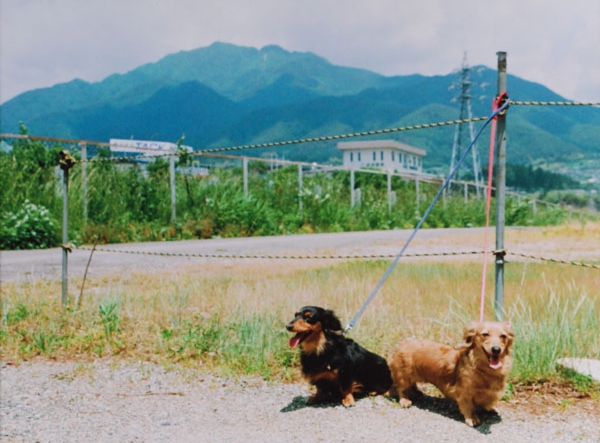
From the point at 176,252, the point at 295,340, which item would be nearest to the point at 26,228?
the point at 176,252

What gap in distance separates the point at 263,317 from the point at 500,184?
2.00 meters

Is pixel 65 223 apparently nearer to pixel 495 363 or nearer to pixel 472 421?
pixel 472 421

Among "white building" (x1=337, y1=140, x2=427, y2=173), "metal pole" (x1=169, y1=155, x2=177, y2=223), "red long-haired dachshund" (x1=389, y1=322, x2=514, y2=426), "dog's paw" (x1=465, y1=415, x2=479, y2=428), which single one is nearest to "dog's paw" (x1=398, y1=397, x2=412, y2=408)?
"red long-haired dachshund" (x1=389, y1=322, x2=514, y2=426)

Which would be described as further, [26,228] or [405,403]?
[26,228]

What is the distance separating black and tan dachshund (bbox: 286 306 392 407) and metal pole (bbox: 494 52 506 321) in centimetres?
83

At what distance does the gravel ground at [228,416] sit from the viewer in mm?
3021

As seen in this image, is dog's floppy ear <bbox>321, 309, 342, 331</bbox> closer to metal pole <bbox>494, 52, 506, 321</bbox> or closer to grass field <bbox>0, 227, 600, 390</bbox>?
grass field <bbox>0, 227, 600, 390</bbox>

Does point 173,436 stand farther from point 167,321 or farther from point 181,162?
point 181,162

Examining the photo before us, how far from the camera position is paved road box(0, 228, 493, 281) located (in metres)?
8.73

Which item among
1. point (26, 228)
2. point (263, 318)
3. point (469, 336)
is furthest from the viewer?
point (26, 228)

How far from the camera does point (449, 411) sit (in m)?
3.34

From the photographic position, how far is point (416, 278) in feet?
23.8

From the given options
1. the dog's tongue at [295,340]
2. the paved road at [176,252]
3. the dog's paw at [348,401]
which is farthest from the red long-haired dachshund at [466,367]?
the paved road at [176,252]

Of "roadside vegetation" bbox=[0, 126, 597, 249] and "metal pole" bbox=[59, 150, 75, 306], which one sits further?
"roadside vegetation" bbox=[0, 126, 597, 249]
